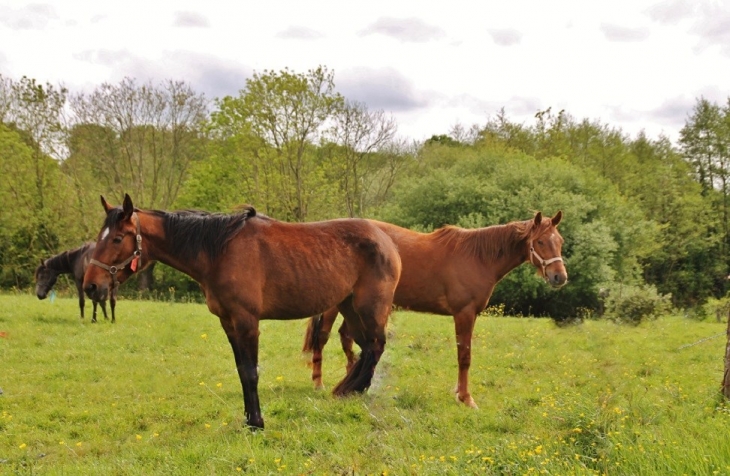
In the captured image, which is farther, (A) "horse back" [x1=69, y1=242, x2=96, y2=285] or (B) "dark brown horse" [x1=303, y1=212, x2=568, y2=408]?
(A) "horse back" [x1=69, y1=242, x2=96, y2=285]

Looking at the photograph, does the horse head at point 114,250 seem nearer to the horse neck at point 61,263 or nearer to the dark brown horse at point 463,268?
the dark brown horse at point 463,268

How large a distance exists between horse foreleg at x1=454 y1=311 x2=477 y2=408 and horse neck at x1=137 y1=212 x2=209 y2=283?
3756 millimetres

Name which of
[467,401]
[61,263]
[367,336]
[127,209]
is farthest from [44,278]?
[467,401]

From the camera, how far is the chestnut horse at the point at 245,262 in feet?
17.2

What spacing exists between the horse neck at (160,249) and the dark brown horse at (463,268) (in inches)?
102

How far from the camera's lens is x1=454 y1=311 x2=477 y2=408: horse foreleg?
722cm

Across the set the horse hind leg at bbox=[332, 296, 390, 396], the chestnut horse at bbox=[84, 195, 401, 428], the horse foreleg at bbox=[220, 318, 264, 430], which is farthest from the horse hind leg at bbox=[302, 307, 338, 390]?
the horse foreleg at bbox=[220, 318, 264, 430]

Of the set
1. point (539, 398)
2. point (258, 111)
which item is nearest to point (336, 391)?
point (539, 398)

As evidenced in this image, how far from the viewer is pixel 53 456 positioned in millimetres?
5445

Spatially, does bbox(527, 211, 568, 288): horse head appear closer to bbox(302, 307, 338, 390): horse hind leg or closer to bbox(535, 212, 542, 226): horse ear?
bbox(535, 212, 542, 226): horse ear

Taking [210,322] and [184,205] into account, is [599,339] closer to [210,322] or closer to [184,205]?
[210,322]

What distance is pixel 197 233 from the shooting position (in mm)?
5523

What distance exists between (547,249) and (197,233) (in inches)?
195

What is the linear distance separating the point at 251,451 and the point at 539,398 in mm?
4388
